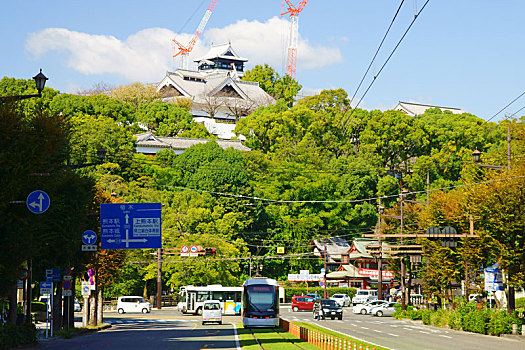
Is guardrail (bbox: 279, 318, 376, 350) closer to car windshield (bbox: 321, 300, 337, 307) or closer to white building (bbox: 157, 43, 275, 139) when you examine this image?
car windshield (bbox: 321, 300, 337, 307)

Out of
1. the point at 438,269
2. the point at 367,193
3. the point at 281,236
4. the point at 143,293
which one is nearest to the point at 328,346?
the point at 438,269

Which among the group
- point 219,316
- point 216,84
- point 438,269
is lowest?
point 219,316

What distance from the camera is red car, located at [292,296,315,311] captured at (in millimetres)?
83250

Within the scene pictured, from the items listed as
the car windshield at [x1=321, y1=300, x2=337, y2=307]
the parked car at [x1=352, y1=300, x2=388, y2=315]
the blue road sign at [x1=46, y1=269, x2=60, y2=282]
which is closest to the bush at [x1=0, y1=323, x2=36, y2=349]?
the blue road sign at [x1=46, y1=269, x2=60, y2=282]

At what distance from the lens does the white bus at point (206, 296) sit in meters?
73.5

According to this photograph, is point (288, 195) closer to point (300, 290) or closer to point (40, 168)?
point (300, 290)

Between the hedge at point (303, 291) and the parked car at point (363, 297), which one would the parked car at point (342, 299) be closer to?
the parked car at point (363, 297)

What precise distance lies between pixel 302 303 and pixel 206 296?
14.4 metres

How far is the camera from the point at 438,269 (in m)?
53.8

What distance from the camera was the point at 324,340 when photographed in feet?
94.9

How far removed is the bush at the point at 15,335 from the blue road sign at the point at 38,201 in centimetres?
608

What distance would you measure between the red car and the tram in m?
33.3

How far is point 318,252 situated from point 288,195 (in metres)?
8.84

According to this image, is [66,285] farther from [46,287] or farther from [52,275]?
[46,287]
